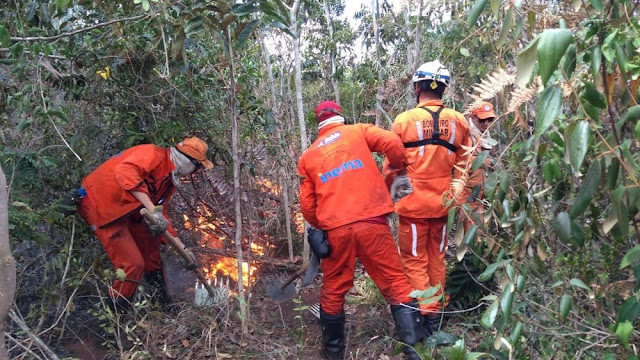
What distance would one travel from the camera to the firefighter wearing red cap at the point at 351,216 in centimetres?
410

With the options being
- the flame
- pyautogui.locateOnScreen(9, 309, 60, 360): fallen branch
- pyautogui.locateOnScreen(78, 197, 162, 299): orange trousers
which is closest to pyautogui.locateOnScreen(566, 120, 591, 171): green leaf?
pyautogui.locateOnScreen(9, 309, 60, 360): fallen branch

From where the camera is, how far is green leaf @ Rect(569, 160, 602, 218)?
172 cm

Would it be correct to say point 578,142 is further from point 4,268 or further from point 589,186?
point 4,268

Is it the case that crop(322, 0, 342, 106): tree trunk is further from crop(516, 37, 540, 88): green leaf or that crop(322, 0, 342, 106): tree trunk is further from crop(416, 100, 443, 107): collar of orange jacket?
crop(516, 37, 540, 88): green leaf

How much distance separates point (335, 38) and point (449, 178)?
Answer: 427 centimetres

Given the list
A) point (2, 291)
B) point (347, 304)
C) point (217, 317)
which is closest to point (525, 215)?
point (2, 291)

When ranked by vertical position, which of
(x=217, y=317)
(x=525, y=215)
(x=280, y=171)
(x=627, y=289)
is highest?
(x=525, y=215)

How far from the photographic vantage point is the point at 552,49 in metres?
1.38

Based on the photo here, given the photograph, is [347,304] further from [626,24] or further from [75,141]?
[626,24]

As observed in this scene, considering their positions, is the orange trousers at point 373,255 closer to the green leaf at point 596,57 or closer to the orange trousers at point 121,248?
the orange trousers at point 121,248

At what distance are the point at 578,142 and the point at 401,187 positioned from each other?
2915 millimetres

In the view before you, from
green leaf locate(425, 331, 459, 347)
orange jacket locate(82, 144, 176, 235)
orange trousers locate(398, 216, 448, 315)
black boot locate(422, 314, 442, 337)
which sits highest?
orange jacket locate(82, 144, 176, 235)

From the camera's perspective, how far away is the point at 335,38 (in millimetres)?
8188

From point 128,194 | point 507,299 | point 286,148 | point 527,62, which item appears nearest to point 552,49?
point 527,62
